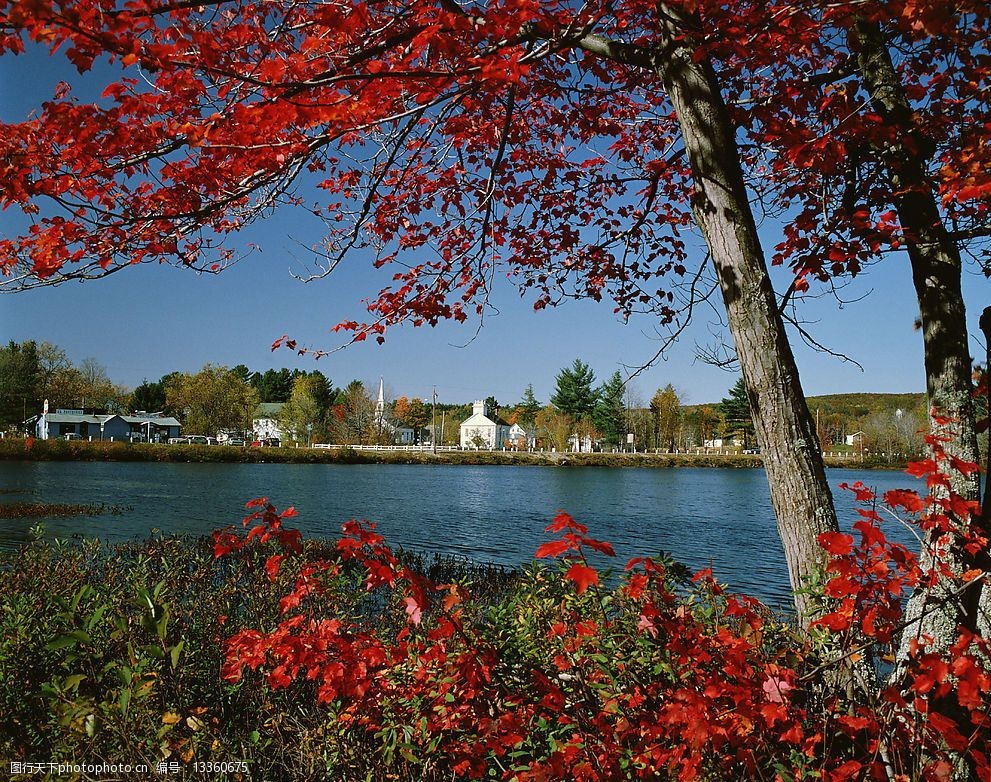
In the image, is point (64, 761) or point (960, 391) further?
point (960, 391)

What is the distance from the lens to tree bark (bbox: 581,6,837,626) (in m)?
3.56

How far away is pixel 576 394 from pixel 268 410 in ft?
145

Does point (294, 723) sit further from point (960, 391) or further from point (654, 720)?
→ point (960, 391)

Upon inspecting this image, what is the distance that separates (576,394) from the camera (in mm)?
85250

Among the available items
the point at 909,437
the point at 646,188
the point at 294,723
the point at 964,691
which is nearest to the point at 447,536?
the point at 646,188

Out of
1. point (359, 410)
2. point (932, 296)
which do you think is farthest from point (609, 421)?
point (932, 296)

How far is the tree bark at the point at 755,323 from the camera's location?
356cm

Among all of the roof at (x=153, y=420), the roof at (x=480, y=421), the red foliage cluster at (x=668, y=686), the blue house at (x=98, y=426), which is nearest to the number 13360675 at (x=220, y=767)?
the red foliage cluster at (x=668, y=686)

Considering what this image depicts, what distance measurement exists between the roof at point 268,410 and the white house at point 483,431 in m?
27.5

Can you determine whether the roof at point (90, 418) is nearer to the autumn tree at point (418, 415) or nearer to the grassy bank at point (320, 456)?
the grassy bank at point (320, 456)

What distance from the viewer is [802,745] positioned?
8.97 ft

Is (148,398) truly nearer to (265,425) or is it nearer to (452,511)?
(265,425)

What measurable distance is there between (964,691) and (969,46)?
4719 millimetres

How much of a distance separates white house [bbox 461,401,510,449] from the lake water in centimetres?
5785
